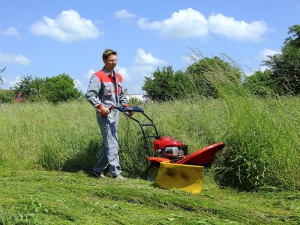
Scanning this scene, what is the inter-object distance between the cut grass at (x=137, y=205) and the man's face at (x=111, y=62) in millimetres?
1744

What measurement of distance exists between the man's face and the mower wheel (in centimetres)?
158

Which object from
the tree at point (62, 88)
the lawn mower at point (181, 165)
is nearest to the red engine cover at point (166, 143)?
the lawn mower at point (181, 165)

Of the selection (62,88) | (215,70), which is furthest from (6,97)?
(62,88)

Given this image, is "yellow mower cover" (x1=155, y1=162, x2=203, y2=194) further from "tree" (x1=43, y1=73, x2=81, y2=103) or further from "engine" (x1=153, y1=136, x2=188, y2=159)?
"tree" (x1=43, y1=73, x2=81, y2=103)

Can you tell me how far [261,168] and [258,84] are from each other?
4.68 feet

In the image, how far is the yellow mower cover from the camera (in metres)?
4.77

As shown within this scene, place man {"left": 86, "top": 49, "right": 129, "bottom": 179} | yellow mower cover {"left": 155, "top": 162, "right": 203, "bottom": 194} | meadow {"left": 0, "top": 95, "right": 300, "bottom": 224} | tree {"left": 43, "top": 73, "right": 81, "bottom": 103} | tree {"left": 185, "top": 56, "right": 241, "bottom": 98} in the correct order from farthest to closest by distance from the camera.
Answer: tree {"left": 43, "top": 73, "right": 81, "bottom": 103} < man {"left": 86, "top": 49, "right": 129, "bottom": 179} < tree {"left": 185, "top": 56, "right": 241, "bottom": 98} < yellow mower cover {"left": 155, "top": 162, "right": 203, "bottom": 194} < meadow {"left": 0, "top": 95, "right": 300, "bottom": 224}

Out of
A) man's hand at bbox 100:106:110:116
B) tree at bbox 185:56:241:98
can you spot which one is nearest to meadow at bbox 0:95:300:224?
tree at bbox 185:56:241:98

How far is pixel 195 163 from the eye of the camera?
5.07 metres

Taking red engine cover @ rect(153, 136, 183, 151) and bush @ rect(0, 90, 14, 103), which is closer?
red engine cover @ rect(153, 136, 183, 151)

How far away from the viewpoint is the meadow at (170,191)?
3781 millimetres

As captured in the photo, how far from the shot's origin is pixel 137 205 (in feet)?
13.9

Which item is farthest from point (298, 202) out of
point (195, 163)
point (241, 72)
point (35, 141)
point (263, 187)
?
point (35, 141)

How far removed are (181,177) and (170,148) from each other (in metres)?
0.64
